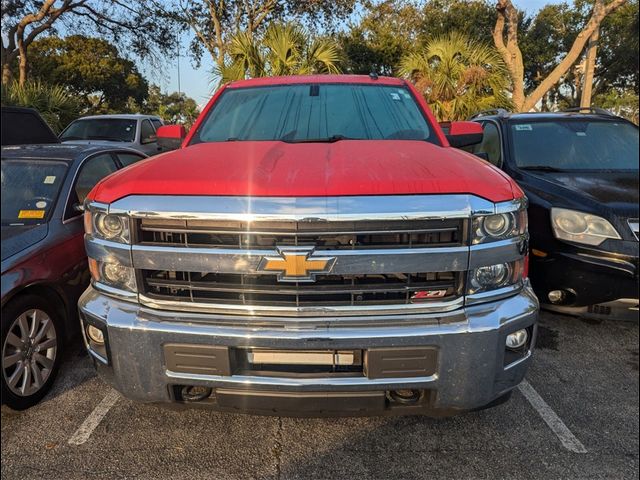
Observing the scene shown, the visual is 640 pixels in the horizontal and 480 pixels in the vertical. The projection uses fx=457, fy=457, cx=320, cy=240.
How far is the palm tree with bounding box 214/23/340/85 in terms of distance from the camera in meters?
9.77

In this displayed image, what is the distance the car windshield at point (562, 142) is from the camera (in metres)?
3.58

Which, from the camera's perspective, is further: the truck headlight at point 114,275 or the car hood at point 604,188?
the truck headlight at point 114,275

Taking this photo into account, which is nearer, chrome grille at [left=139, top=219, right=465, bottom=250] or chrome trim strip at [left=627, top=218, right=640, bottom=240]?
chrome trim strip at [left=627, top=218, right=640, bottom=240]

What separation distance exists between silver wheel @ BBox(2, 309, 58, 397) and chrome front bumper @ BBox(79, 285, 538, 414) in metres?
1.01

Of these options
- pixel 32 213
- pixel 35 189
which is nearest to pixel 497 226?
pixel 32 213

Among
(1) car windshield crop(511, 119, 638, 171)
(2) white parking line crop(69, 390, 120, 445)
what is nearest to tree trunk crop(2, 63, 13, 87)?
(2) white parking line crop(69, 390, 120, 445)

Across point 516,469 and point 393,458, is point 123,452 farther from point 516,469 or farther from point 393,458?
point 516,469

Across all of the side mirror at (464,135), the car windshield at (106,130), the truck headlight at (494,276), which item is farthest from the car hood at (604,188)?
the car windshield at (106,130)

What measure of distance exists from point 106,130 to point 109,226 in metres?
8.50

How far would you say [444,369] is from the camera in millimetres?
2010

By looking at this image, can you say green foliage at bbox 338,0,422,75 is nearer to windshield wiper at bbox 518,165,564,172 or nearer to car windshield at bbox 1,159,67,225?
windshield wiper at bbox 518,165,564,172

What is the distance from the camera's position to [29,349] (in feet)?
9.43

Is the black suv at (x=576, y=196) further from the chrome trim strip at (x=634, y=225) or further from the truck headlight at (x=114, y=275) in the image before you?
the truck headlight at (x=114, y=275)

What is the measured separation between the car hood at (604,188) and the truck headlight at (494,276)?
0.48 m
